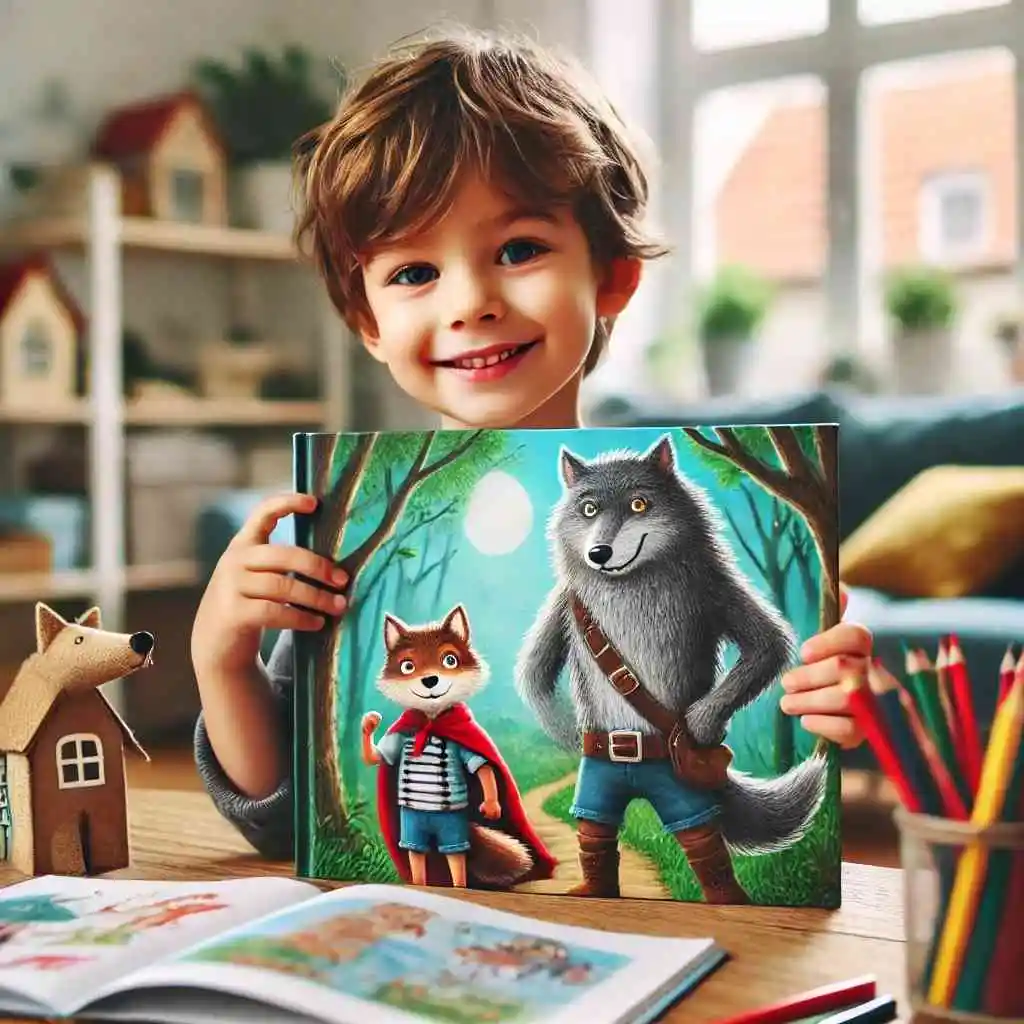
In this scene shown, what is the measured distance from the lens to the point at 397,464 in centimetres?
77

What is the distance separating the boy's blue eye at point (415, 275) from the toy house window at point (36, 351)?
2272mm

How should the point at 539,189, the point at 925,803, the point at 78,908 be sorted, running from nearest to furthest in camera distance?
1. the point at 925,803
2. the point at 78,908
3. the point at 539,189

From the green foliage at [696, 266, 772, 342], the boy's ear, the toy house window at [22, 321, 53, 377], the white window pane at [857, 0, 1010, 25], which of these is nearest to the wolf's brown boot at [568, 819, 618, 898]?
the boy's ear

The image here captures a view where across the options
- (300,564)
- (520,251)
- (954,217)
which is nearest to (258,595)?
(300,564)

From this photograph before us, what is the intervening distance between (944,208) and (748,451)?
3.06m

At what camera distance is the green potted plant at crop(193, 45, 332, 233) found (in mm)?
3516

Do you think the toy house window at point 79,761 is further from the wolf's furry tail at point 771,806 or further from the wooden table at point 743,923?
the wolf's furry tail at point 771,806

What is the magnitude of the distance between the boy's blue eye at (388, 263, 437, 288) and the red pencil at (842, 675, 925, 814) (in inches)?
20.8

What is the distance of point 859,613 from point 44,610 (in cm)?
176

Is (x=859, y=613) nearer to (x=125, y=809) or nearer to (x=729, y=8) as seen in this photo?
(x=125, y=809)

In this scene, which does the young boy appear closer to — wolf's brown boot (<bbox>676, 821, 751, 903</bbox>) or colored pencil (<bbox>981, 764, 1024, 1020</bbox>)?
wolf's brown boot (<bbox>676, 821, 751, 903</bbox>)

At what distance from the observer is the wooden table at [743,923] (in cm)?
60

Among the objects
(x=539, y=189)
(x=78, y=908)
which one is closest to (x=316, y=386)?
(x=539, y=189)

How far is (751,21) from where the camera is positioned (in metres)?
3.77
